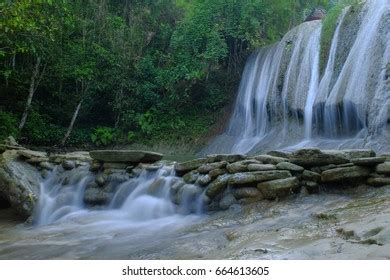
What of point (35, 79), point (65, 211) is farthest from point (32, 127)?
point (65, 211)

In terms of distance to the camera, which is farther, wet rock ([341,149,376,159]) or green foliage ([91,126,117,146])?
green foliage ([91,126,117,146])

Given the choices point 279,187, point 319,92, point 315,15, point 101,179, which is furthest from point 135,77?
point 279,187

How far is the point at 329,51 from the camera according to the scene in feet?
45.1

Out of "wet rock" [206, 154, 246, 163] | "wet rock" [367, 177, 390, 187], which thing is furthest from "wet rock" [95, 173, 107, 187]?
"wet rock" [367, 177, 390, 187]

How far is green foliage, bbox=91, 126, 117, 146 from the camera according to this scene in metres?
19.6

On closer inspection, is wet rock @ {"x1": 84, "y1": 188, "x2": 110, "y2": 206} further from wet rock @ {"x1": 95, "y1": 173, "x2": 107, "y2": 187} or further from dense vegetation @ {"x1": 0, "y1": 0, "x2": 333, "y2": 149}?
dense vegetation @ {"x1": 0, "y1": 0, "x2": 333, "y2": 149}

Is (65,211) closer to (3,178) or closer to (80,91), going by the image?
(3,178)

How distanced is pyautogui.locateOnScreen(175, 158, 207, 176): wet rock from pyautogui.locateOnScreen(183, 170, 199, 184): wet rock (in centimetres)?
13

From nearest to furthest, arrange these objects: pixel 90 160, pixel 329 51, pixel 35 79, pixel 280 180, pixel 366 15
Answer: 1. pixel 280 180
2. pixel 90 160
3. pixel 366 15
4. pixel 329 51
5. pixel 35 79

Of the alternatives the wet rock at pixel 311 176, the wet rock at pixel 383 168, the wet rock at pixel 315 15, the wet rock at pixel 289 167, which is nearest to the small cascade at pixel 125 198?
the wet rock at pixel 289 167

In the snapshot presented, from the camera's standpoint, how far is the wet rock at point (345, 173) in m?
5.32

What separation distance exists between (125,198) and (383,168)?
4.10 m

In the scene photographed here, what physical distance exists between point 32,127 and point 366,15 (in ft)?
45.5

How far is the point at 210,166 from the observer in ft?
20.0
